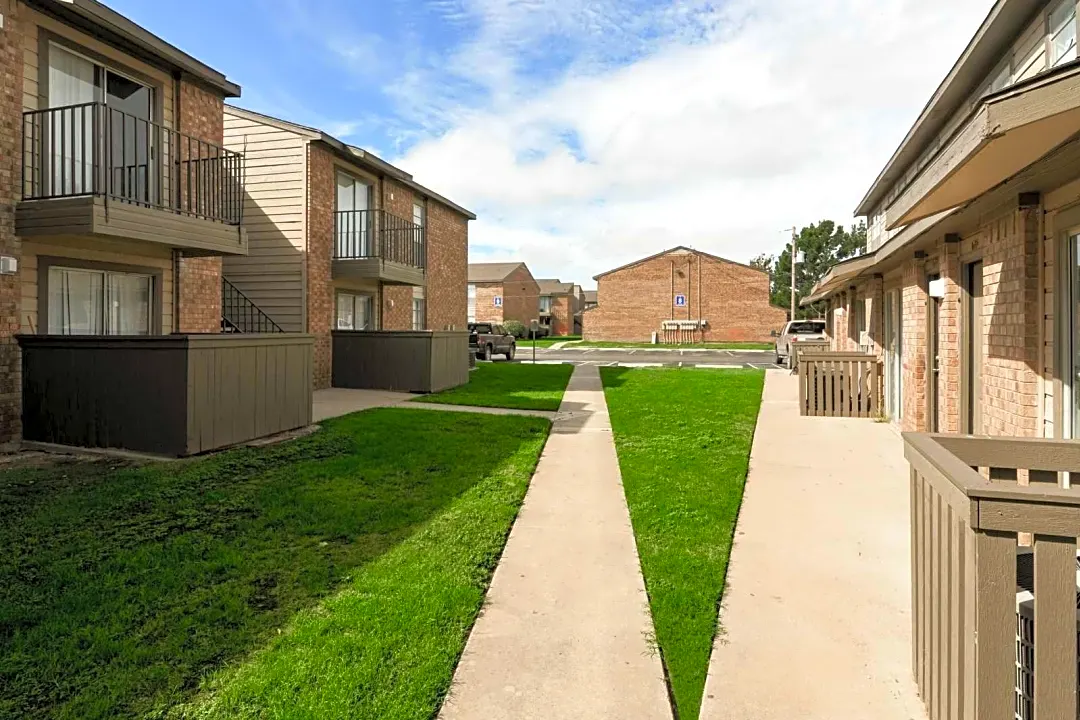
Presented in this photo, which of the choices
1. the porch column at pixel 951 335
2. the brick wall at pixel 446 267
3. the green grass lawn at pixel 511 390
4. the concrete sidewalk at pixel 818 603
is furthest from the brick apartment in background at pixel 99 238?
the brick wall at pixel 446 267

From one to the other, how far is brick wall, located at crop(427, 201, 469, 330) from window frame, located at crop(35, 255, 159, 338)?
40.2ft

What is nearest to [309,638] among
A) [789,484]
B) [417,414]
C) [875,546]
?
[875,546]

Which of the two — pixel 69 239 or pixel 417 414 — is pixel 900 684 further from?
pixel 69 239

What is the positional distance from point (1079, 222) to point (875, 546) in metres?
2.49

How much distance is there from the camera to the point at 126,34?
950cm

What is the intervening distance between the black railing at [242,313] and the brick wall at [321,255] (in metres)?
0.97

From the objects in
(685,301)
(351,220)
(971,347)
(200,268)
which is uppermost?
(685,301)

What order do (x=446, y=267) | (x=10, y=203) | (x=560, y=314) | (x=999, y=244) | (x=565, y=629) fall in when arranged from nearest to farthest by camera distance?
1. (x=565, y=629)
2. (x=999, y=244)
3. (x=10, y=203)
4. (x=446, y=267)
5. (x=560, y=314)

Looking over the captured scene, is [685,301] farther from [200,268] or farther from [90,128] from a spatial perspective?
[90,128]

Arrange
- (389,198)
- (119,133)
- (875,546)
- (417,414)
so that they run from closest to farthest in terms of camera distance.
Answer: (875,546)
(119,133)
(417,414)
(389,198)

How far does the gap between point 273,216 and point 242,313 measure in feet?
7.96

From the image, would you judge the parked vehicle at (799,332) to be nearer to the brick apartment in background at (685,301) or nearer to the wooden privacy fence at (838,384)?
the wooden privacy fence at (838,384)

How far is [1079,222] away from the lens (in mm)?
4145

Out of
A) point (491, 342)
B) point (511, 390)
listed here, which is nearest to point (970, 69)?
point (511, 390)
